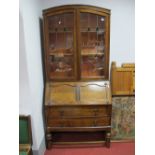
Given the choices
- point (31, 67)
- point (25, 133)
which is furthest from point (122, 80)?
point (25, 133)

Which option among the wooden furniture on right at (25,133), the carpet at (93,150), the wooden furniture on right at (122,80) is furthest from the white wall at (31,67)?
the wooden furniture on right at (122,80)

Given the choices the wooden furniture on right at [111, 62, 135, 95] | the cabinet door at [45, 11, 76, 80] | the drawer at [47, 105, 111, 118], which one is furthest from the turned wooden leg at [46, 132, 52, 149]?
the wooden furniture on right at [111, 62, 135, 95]

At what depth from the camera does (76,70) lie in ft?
9.42

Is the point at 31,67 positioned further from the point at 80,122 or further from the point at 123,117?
the point at 123,117

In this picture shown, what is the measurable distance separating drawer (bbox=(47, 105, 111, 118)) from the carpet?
543 millimetres

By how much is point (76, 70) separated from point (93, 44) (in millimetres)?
491

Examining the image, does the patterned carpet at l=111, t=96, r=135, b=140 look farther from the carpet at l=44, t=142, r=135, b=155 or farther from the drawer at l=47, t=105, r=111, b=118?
the drawer at l=47, t=105, r=111, b=118

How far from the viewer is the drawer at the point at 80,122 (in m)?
2.81

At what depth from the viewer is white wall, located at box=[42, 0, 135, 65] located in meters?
3.01

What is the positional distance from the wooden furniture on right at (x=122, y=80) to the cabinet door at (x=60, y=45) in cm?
69
